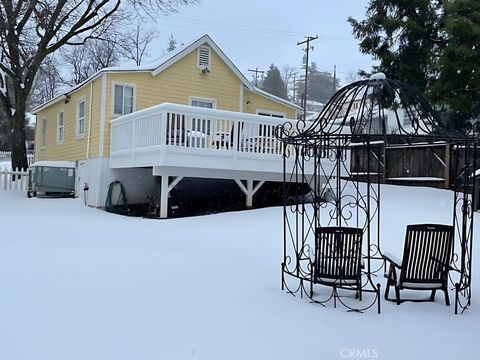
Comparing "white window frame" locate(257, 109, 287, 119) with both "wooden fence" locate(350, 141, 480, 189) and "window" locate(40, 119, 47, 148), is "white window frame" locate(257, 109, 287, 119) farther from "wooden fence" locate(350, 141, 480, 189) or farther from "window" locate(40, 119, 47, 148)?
"window" locate(40, 119, 47, 148)

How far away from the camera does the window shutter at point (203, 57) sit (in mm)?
15539

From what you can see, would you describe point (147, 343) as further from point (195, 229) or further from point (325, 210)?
point (325, 210)

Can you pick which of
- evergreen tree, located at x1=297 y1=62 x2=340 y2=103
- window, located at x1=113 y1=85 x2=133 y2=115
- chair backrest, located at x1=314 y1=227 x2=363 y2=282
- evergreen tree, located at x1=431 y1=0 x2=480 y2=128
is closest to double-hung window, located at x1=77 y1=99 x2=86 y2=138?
window, located at x1=113 y1=85 x2=133 y2=115

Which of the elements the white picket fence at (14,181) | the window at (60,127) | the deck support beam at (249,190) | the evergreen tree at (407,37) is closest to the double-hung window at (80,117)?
the window at (60,127)

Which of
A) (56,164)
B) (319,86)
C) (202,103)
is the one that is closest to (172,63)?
(202,103)

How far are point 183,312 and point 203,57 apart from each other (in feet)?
40.8

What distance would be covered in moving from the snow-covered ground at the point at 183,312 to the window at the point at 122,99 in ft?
21.8

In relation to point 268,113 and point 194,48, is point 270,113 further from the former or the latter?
point 194,48

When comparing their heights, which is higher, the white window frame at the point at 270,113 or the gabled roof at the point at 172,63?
the gabled roof at the point at 172,63

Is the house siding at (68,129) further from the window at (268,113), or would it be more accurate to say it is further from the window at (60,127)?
the window at (268,113)

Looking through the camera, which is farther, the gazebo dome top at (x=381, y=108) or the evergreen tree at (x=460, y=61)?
the evergreen tree at (x=460, y=61)

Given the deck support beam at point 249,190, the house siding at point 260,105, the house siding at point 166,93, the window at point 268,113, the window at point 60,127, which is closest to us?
the deck support beam at point 249,190

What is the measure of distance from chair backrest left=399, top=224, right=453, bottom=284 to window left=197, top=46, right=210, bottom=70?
39.4 ft

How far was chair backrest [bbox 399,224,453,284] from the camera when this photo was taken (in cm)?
467
